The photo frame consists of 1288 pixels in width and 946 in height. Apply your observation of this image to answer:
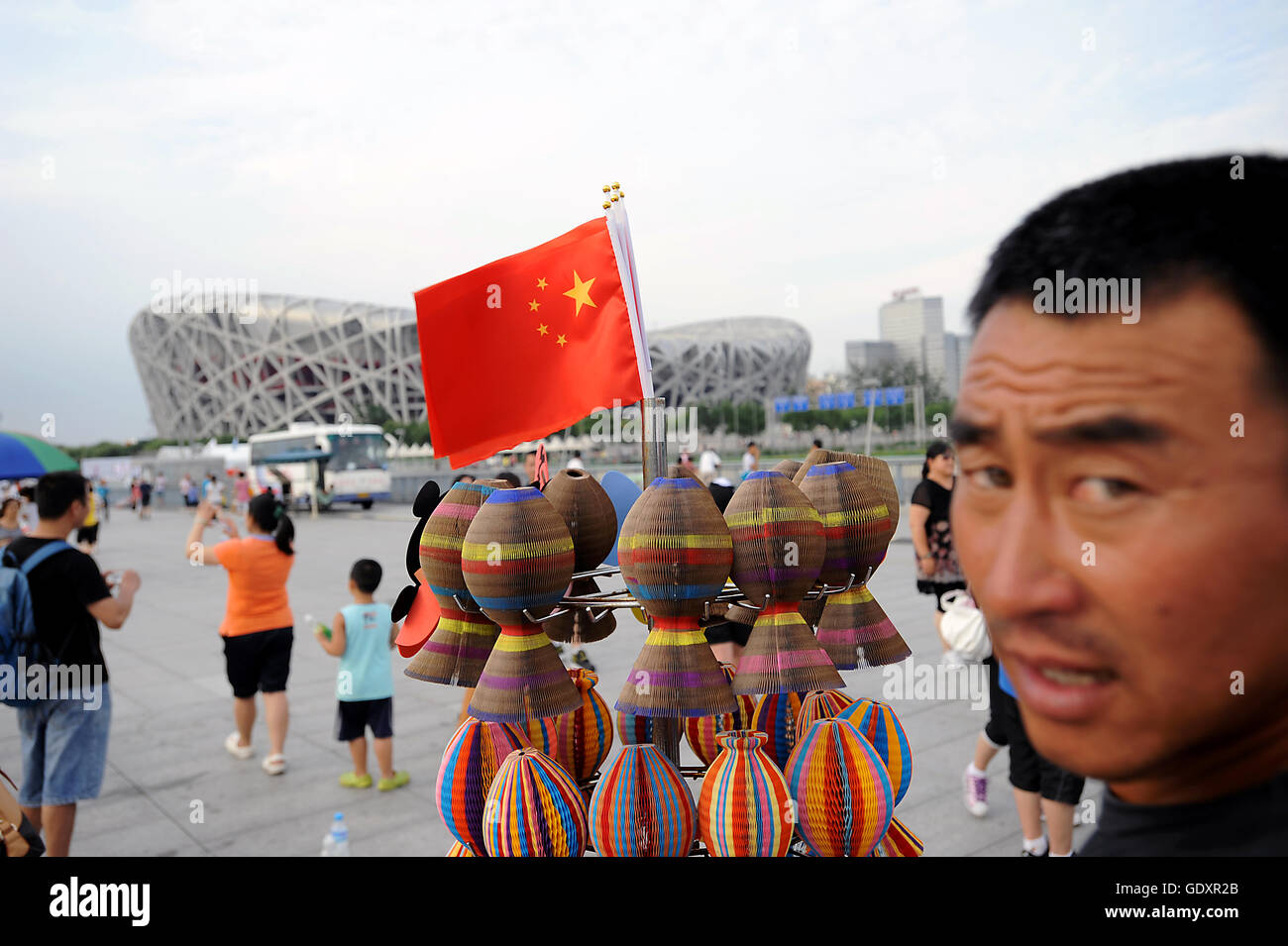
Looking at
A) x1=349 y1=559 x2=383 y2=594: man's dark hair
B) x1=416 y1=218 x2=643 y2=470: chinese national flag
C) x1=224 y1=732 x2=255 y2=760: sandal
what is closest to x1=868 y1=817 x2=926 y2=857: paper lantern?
x1=416 y1=218 x2=643 y2=470: chinese national flag

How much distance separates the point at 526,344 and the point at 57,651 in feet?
9.04

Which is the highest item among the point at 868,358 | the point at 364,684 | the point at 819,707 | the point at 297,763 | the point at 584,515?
the point at 868,358

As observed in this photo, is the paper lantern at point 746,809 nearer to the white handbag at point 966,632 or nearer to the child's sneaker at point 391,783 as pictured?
the white handbag at point 966,632

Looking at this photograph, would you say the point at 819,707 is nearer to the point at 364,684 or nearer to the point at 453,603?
the point at 453,603

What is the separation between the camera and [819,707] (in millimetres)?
2082

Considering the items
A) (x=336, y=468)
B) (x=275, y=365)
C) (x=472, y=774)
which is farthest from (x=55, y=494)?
(x=275, y=365)

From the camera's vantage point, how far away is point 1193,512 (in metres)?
0.53

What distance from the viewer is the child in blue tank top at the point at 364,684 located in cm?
476

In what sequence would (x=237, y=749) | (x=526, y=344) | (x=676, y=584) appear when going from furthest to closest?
(x=237, y=749), (x=526, y=344), (x=676, y=584)

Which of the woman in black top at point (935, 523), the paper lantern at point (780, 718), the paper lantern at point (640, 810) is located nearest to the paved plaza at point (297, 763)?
the paper lantern at point (780, 718)

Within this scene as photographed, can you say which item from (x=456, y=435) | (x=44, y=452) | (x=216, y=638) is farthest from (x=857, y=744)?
(x=216, y=638)

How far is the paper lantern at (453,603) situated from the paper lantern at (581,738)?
288mm

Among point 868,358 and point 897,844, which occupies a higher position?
point 868,358

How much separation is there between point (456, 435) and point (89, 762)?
2.72 metres
